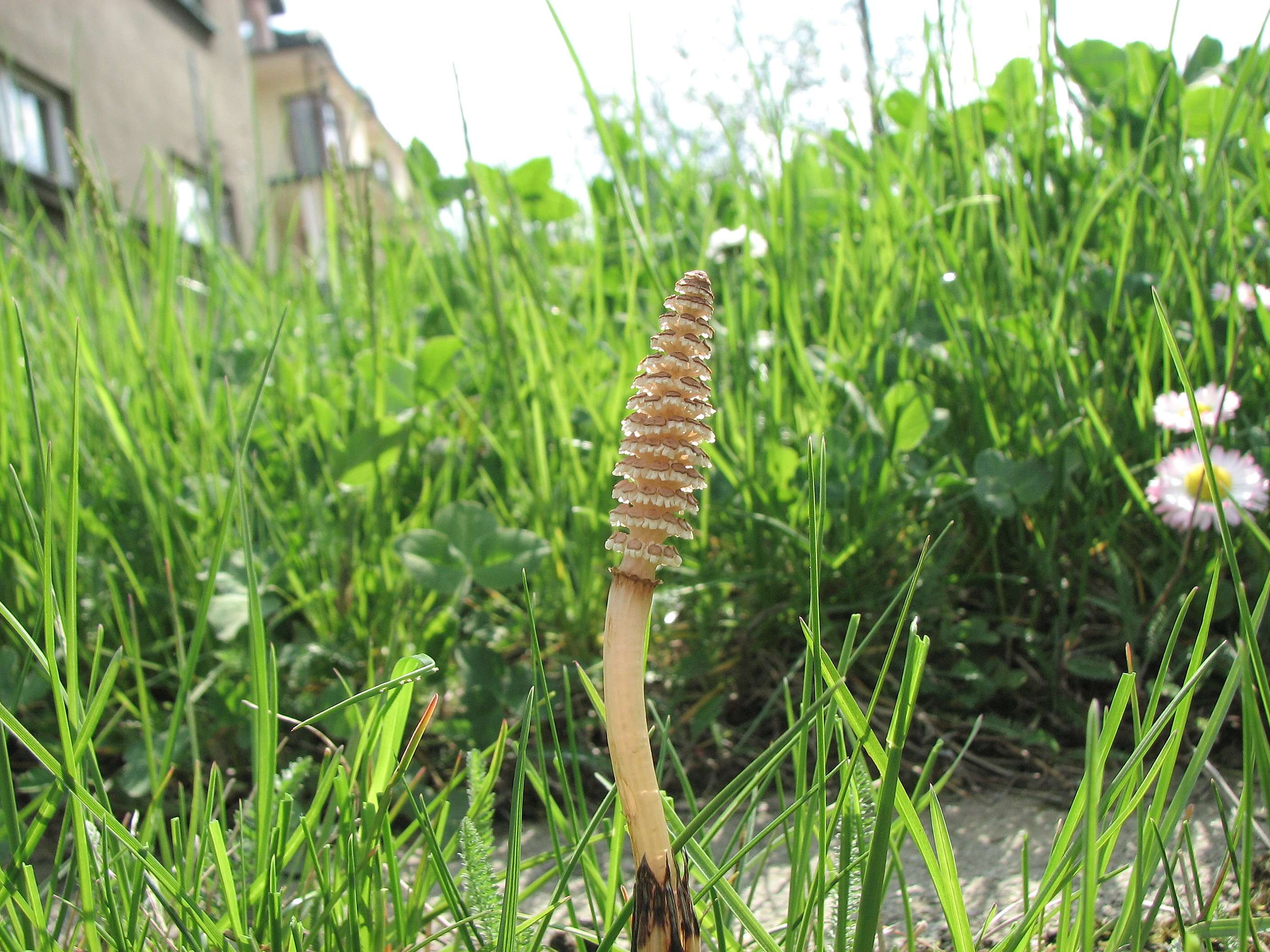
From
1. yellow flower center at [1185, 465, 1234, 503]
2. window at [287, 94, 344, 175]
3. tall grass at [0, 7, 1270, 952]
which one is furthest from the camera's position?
window at [287, 94, 344, 175]

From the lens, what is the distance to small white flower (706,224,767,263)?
1675 millimetres

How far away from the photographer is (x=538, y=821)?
3.88ft

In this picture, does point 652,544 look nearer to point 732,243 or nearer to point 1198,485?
point 1198,485

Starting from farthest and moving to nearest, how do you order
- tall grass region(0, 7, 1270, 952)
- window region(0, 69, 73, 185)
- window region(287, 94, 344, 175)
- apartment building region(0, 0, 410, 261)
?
window region(287, 94, 344, 175) → window region(0, 69, 73, 185) → apartment building region(0, 0, 410, 261) → tall grass region(0, 7, 1270, 952)

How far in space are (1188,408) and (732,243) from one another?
2.60 ft

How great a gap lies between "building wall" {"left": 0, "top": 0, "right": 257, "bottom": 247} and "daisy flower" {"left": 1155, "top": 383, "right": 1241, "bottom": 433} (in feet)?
29.0

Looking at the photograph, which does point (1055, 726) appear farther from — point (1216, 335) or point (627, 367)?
point (627, 367)

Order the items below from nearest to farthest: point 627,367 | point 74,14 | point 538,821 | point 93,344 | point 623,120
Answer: point 538,821, point 627,367, point 93,344, point 623,120, point 74,14

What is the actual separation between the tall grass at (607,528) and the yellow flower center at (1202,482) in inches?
2.3

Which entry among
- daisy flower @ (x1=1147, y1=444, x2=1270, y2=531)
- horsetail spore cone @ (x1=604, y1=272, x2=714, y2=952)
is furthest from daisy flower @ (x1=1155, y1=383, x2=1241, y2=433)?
horsetail spore cone @ (x1=604, y1=272, x2=714, y2=952)

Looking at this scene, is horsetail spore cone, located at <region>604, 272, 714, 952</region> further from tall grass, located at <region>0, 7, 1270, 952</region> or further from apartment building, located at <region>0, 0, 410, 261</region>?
apartment building, located at <region>0, 0, 410, 261</region>

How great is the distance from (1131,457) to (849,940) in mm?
892

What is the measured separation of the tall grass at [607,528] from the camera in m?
0.80

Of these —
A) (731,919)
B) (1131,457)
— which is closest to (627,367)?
(1131,457)
